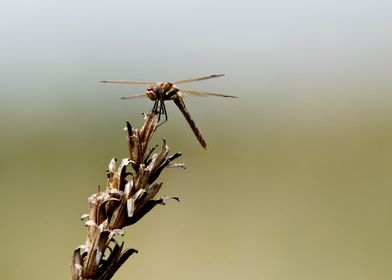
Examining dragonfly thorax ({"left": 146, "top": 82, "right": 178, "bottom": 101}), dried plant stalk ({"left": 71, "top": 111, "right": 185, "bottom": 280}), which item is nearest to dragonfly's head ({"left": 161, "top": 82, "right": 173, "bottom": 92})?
dragonfly thorax ({"left": 146, "top": 82, "right": 178, "bottom": 101})

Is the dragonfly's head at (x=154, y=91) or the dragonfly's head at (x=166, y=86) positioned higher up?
the dragonfly's head at (x=166, y=86)

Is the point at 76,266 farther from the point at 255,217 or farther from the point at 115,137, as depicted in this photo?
the point at 115,137

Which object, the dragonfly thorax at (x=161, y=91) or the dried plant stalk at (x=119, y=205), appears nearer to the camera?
the dried plant stalk at (x=119, y=205)

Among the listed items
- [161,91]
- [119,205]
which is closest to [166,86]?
[161,91]

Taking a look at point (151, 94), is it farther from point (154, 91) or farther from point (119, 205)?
point (119, 205)

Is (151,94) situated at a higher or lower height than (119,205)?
higher

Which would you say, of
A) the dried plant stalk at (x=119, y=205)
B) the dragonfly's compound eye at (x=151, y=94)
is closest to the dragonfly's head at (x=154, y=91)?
the dragonfly's compound eye at (x=151, y=94)

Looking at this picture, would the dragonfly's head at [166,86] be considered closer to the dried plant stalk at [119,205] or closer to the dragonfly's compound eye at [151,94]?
the dragonfly's compound eye at [151,94]

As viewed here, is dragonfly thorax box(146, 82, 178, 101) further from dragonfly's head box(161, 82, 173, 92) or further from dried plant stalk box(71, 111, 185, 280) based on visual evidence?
dried plant stalk box(71, 111, 185, 280)

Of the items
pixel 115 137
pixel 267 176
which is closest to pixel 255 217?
pixel 267 176
